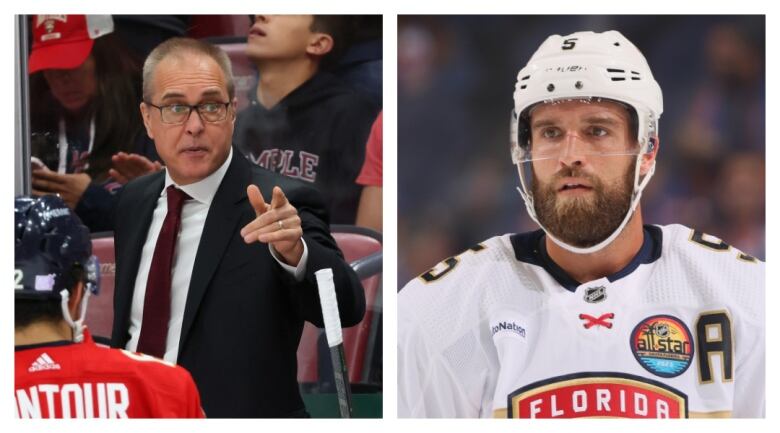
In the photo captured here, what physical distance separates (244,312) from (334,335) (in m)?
0.36

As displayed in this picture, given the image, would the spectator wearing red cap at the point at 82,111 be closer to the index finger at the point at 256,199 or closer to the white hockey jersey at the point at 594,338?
the index finger at the point at 256,199

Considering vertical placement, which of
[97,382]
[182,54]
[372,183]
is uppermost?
[182,54]

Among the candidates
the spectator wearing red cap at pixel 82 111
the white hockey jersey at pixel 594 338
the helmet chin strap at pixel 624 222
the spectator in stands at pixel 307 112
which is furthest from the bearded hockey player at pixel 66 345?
the helmet chin strap at pixel 624 222

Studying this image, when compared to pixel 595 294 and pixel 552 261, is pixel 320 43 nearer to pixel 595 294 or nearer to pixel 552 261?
pixel 552 261

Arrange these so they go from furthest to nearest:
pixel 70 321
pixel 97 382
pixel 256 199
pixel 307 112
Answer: pixel 307 112 → pixel 256 199 → pixel 97 382 → pixel 70 321

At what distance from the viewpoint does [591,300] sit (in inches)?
173

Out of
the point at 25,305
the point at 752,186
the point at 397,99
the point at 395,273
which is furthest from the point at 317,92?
the point at 752,186

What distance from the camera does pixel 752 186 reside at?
Result: 174 inches

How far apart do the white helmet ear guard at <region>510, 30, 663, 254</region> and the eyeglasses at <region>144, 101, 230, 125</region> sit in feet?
3.82

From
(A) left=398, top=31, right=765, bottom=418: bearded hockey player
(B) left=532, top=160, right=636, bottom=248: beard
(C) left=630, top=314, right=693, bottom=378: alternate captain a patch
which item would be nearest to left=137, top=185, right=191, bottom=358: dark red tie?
(A) left=398, top=31, right=765, bottom=418: bearded hockey player

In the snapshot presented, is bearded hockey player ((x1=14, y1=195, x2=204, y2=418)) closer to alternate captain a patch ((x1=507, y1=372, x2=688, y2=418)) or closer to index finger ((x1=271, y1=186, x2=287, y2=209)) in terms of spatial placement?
index finger ((x1=271, y1=186, x2=287, y2=209))

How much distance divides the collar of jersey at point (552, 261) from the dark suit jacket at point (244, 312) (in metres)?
0.69

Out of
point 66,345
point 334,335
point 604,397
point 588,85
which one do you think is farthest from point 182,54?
point 604,397

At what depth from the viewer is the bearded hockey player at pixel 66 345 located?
3.58 metres
